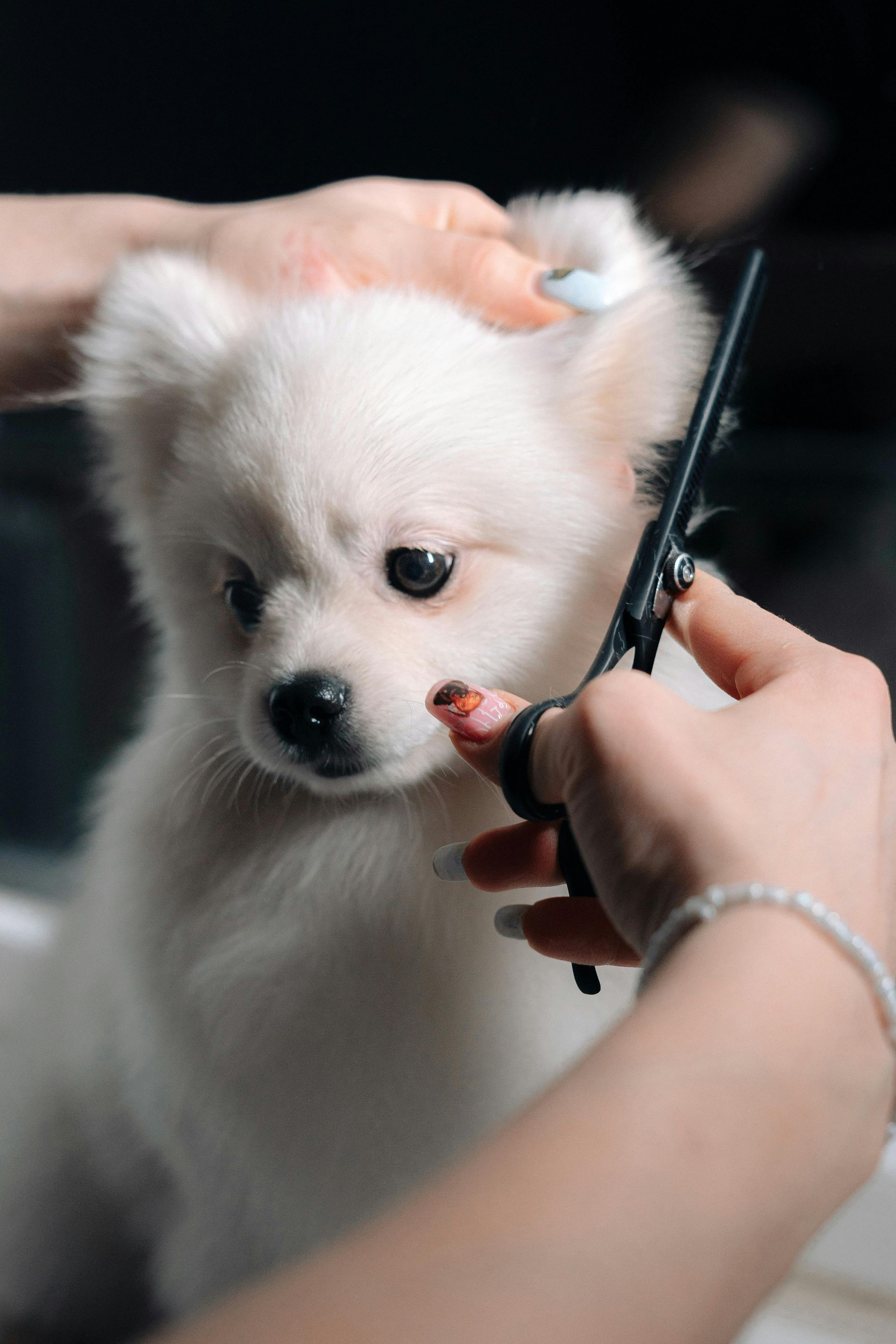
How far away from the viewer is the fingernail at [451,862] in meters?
0.44

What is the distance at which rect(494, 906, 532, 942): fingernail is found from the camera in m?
Answer: 0.44

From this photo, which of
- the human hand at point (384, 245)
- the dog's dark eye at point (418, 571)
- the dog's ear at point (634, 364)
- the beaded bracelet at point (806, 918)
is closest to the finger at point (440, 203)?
the human hand at point (384, 245)

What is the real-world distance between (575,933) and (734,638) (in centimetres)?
14

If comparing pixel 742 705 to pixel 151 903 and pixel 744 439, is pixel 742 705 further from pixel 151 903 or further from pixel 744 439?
pixel 151 903

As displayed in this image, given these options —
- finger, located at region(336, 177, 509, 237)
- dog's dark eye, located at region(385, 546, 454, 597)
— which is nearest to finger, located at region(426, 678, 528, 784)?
dog's dark eye, located at region(385, 546, 454, 597)

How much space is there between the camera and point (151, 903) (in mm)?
603

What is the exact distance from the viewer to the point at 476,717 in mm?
392

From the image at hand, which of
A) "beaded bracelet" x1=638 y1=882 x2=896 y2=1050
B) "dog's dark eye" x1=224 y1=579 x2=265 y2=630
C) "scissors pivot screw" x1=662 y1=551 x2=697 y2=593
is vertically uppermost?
"scissors pivot screw" x1=662 y1=551 x2=697 y2=593

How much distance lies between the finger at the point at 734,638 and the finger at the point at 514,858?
99 millimetres

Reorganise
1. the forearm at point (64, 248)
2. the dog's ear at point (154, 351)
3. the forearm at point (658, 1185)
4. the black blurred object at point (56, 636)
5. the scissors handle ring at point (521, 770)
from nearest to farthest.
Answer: the forearm at point (658, 1185)
the scissors handle ring at point (521, 770)
the dog's ear at point (154, 351)
the forearm at point (64, 248)
the black blurred object at point (56, 636)

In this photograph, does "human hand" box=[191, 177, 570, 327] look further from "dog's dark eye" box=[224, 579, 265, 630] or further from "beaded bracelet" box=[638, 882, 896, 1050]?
"beaded bracelet" box=[638, 882, 896, 1050]

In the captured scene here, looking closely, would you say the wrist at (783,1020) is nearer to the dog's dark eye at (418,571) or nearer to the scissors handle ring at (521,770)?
the scissors handle ring at (521,770)

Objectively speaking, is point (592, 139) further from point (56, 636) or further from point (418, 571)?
point (56, 636)

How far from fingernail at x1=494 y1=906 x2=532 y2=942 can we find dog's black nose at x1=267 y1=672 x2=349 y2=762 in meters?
0.12
